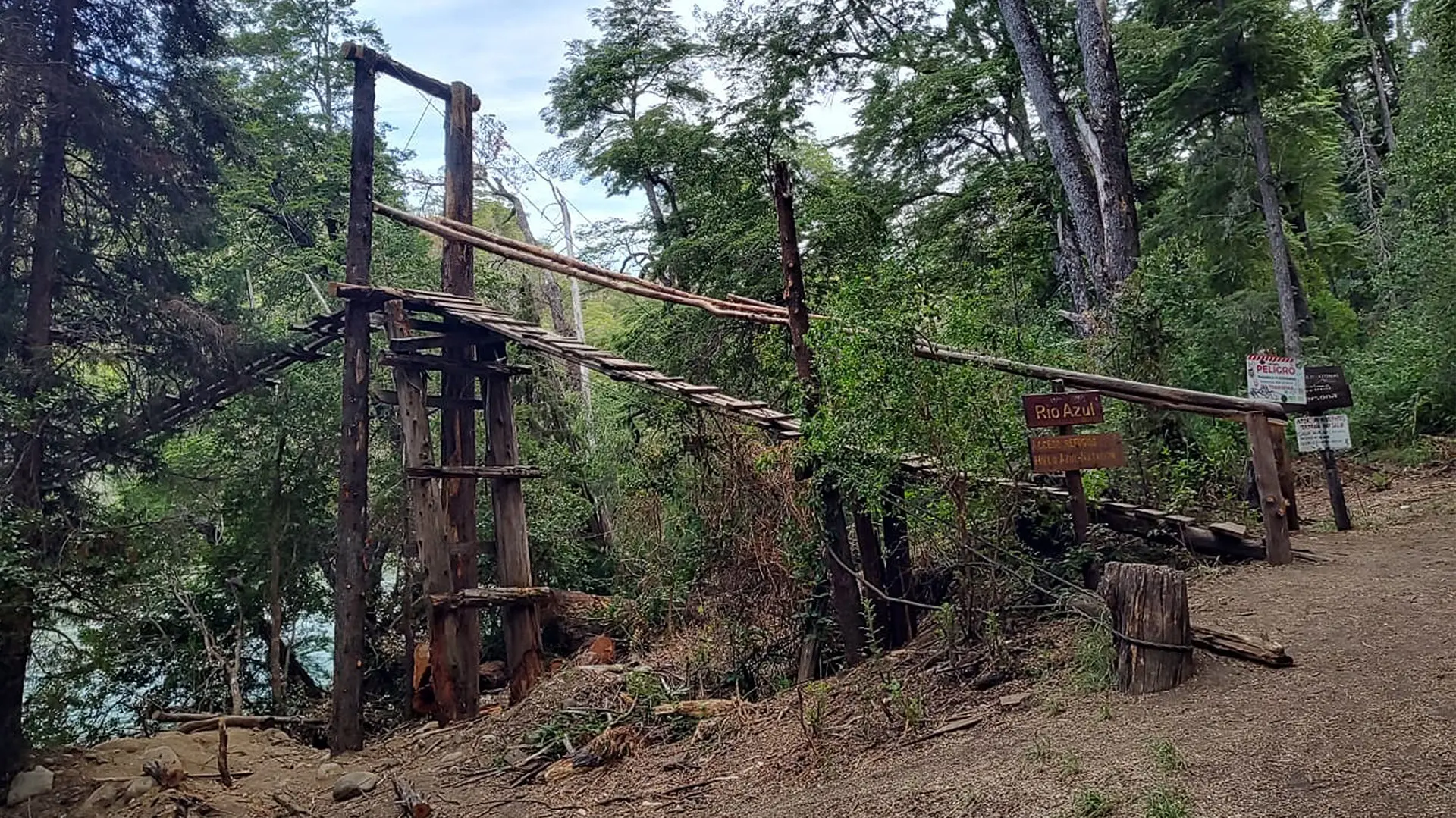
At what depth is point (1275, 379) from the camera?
7273 millimetres

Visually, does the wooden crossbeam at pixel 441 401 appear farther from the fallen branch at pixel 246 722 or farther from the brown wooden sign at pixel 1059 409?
the brown wooden sign at pixel 1059 409

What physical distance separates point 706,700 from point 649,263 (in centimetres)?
990

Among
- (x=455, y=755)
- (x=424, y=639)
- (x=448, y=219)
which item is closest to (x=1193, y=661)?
(x=455, y=755)

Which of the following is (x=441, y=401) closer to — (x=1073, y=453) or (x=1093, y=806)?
(x=1073, y=453)

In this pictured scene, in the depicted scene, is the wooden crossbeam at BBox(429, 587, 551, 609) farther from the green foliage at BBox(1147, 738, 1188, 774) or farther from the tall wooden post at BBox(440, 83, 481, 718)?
the green foliage at BBox(1147, 738, 1188, 774)

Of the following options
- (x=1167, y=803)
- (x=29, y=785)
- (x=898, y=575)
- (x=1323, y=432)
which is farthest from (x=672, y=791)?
(x=1323, y=432)

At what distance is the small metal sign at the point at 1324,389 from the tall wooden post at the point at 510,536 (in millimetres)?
7479

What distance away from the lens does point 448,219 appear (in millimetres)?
9766

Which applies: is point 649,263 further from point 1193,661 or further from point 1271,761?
point 1271,761

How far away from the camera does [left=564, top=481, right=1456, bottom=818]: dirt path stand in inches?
121

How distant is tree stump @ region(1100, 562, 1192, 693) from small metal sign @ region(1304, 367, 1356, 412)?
13.9ft

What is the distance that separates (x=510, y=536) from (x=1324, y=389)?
7.75 meters

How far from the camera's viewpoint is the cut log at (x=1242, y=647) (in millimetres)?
4348

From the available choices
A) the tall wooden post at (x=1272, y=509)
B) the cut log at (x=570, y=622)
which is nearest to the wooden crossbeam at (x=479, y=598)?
the cut log at (x=570, y=622)
